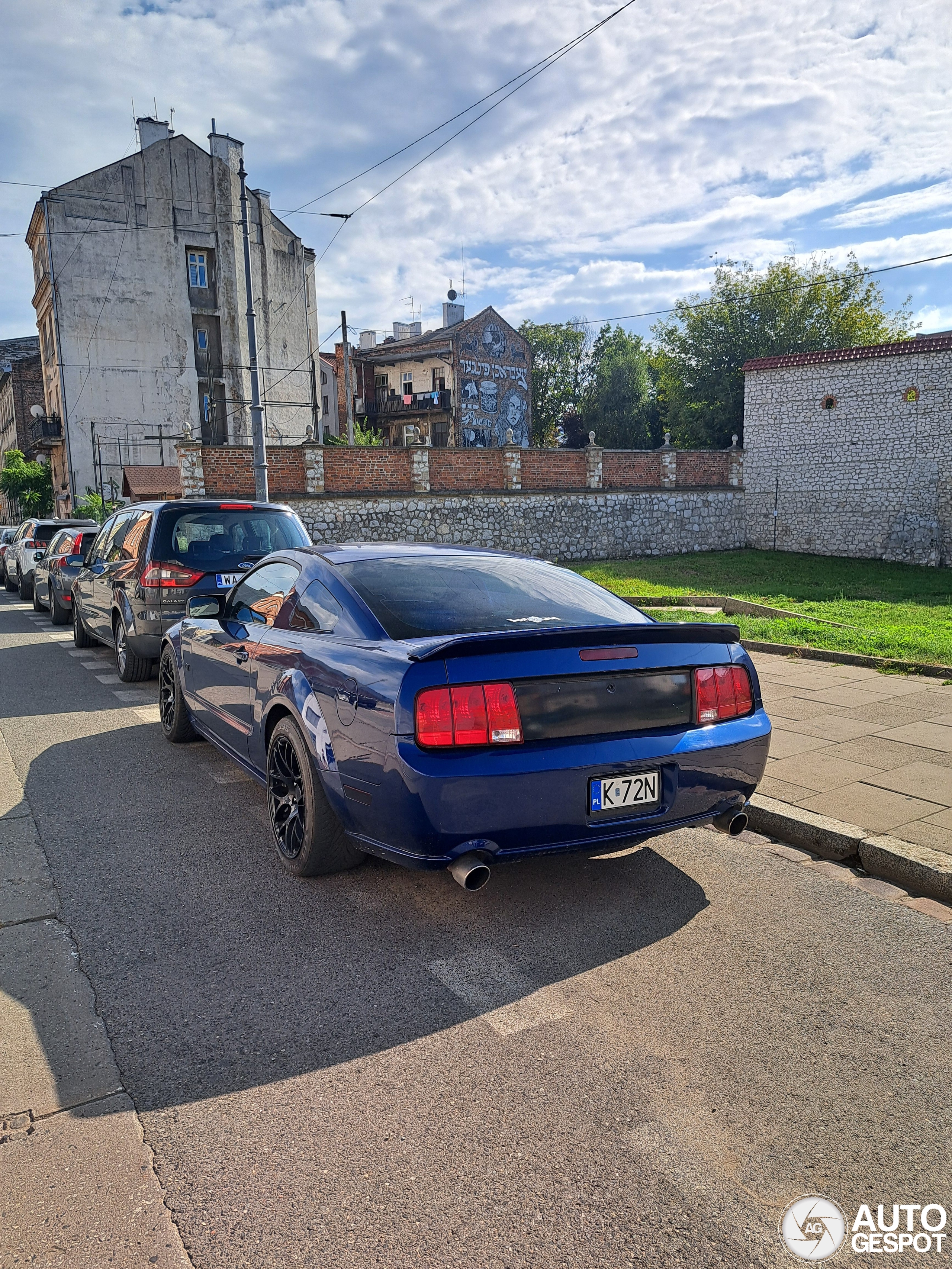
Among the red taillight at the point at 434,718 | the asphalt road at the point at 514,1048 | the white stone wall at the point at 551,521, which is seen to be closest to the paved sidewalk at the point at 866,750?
the asphalt road at the point at 514,1048

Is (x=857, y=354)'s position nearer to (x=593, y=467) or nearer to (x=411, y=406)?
(x=593, y=467)

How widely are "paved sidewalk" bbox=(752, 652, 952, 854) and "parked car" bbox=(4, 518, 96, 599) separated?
1548 cm

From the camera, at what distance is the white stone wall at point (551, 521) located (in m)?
24.8

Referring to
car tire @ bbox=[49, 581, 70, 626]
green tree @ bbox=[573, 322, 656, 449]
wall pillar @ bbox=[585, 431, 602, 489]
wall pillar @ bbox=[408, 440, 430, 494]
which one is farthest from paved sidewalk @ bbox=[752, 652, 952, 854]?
green tree @ bbox=[573, 322, 656, 449]

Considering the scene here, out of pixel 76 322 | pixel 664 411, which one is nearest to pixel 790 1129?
pixel 76 322

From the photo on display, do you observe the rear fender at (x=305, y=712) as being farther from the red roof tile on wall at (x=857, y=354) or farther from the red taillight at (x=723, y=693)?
the red roof tile on wall at (x=857, y=354)

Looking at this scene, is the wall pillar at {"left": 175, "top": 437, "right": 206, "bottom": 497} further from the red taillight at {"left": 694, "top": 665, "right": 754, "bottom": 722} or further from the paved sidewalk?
the red taillight at {"left": 694, "top": 665, "right": 754, "bottom": 722}

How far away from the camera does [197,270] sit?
41281 millimetres

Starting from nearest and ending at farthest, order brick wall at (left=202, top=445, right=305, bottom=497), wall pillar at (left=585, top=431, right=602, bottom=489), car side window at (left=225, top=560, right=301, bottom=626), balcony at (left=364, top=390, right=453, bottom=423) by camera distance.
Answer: car side window at (left=225, top=560, right=301, bottom=626)
brick wall at (left=202, top=445, right=305, bottom=497)
wall pillar at (left=585, top=431, right=602, bottom=489)
balcony at (left=364, top=390, right=453, bottom=423)

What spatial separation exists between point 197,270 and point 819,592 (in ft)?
113

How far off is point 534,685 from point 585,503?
85.6 ft

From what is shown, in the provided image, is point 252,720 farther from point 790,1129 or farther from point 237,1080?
point 790,1129

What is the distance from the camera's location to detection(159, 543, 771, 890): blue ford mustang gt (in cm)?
324

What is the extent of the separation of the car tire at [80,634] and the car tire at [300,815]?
8.36m
